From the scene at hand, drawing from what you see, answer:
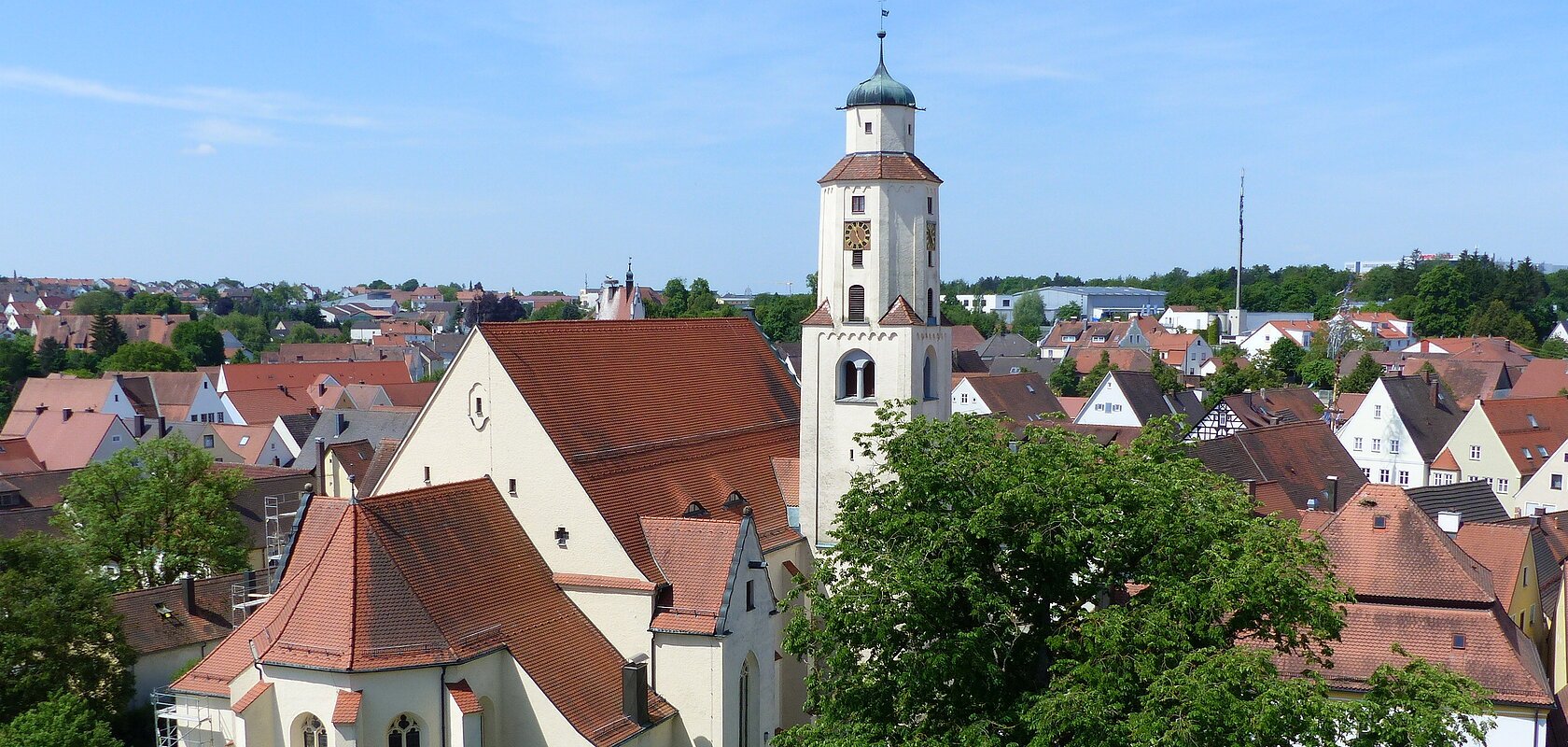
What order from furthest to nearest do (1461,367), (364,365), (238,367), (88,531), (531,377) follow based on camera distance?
(364,365), (238,367), (1461,367), (88,531), (531,377)

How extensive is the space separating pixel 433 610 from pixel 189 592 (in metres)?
17.0

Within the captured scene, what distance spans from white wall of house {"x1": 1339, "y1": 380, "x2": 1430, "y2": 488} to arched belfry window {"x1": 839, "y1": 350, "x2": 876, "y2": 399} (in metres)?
41.6

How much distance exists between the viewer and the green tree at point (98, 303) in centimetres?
17238

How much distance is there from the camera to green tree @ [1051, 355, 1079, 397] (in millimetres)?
103688

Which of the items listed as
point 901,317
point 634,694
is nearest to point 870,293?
point 901,317

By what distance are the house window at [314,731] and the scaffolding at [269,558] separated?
501 centimetres

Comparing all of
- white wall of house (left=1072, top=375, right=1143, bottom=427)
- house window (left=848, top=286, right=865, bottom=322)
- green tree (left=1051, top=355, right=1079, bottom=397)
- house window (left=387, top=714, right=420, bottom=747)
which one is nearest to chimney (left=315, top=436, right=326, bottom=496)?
house window (left=848, top=286, right=865, bottom=322)

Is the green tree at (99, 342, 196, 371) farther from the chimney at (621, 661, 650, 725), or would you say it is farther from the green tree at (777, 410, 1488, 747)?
the green tree at (777, 410, 1488, 747)

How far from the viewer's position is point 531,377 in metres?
28.1

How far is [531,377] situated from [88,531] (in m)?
20.2

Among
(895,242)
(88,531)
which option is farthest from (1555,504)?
(88,531)

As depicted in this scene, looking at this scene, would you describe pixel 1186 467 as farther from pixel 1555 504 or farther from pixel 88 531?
pixel 1555 504

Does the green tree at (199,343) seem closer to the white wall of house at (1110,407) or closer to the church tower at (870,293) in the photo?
the white wall of house at (1110,407)

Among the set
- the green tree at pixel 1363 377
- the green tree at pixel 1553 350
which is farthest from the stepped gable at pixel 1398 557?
the green tree at pixel 1553 350
